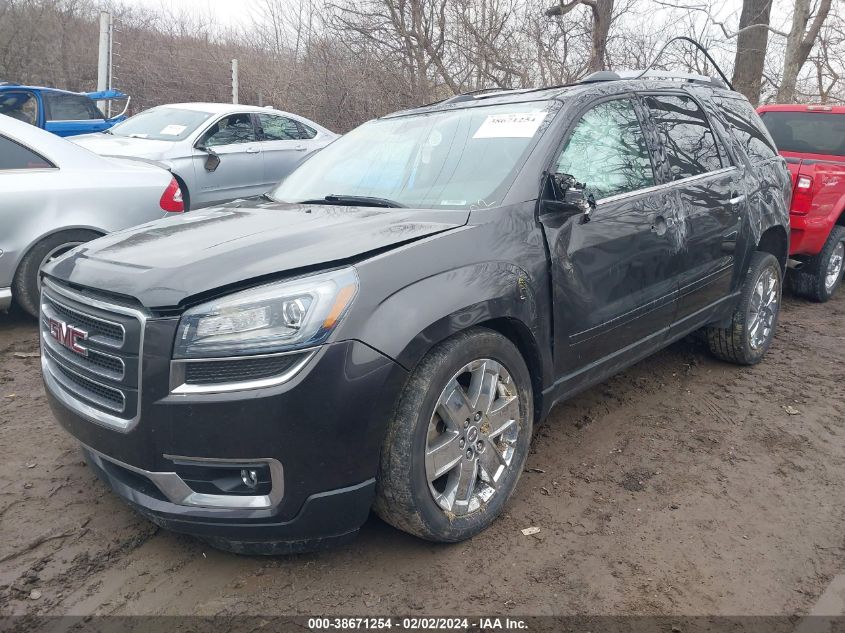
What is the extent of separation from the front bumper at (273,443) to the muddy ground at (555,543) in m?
0.26

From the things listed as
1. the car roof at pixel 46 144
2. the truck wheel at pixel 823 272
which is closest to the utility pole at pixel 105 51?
the car roof at pixel 46 144

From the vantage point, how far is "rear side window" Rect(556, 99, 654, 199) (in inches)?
123

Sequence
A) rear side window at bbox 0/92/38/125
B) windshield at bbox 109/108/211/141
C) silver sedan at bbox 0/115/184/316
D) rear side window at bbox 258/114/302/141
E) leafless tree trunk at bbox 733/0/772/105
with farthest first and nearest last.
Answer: leafless tree trunk at bbox 733/0/772/105
rear side window at bbox 0/92/38/125
rear side window at bbox 258/114/302/141
windshield at bbox 109/108/211/141
silver sedan at bbox 0/115/184/316

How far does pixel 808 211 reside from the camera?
595cm

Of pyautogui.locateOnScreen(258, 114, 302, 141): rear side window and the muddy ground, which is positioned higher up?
pyautogui.locateOnScreen(258, 114, 302, 141): rear side window

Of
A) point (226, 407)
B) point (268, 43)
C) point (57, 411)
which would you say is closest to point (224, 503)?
point (226, 407)

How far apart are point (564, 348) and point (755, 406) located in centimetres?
176

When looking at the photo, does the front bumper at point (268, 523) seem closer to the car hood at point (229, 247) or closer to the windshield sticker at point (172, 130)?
the car hood at point (229, 247)

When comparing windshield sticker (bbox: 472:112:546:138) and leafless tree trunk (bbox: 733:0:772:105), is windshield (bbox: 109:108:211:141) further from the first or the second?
leafless tree trunk (bbox: 733:0:772:105)

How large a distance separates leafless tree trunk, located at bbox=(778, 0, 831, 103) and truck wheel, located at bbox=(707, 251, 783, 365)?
980 cm

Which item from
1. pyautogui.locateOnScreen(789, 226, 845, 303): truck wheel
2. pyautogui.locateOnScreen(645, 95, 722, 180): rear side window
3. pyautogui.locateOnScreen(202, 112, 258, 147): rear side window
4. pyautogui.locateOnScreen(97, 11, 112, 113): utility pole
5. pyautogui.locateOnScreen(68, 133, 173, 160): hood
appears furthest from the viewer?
pyautogui.locateOnScreen(97, 11, 112, 113): utility pole

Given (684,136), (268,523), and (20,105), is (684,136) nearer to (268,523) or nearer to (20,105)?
(268,523)

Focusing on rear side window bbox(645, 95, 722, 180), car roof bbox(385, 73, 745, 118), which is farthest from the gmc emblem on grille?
rear side window bbox(645, 95, 722, 180)

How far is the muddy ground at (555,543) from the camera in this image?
232 centimetres
